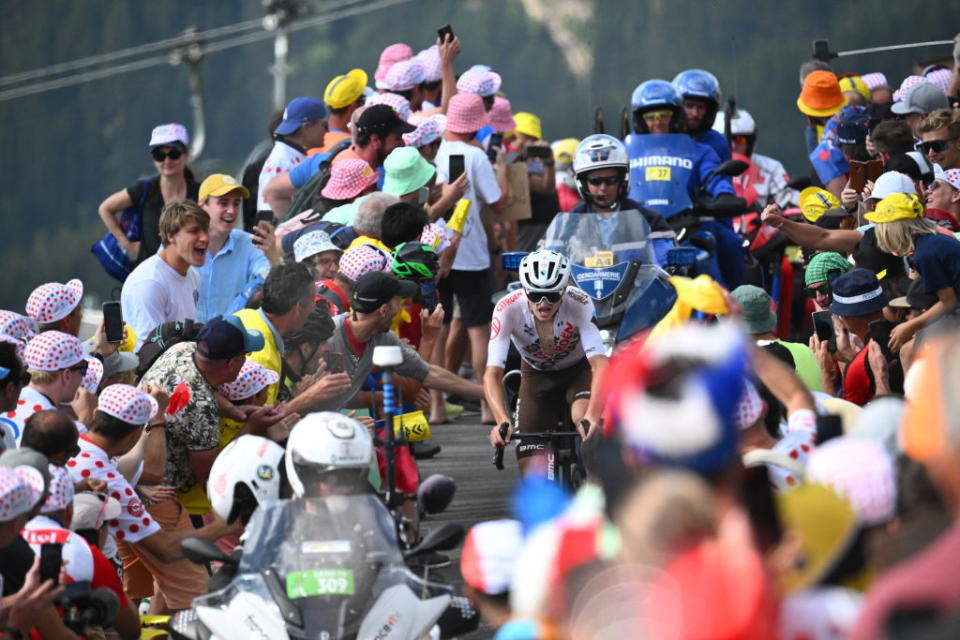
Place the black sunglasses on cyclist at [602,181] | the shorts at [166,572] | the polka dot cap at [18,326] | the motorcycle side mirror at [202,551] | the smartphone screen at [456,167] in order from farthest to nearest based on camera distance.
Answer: the smartphone screen at [456,167]
the black sunglasses on cyclist at [602,181]
the polka dot cap at [18,326]
the shorts at [166,572]
the motorcycle side mirror at [202,551]

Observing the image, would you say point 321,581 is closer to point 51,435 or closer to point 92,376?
point 51,435

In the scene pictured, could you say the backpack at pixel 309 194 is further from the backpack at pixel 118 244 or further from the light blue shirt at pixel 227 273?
the light blue shirt at pixel 227 273

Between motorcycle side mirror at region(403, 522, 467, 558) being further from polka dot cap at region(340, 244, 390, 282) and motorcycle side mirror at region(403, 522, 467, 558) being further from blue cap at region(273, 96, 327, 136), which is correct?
blue cap at region(273, 96, 327, 136)

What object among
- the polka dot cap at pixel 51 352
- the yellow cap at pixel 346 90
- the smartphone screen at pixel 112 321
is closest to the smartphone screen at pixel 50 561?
the polka dot cap at pixel 51 352

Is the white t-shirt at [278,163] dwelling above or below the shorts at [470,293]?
above

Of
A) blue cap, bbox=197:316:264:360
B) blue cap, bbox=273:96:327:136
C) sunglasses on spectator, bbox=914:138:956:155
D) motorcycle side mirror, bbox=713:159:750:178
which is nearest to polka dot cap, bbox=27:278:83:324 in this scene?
blue cap, bbox=197:316:264:360

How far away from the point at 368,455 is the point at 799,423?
172 cm

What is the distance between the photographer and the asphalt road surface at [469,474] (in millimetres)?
11539

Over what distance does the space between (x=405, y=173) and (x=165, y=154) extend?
1615mm

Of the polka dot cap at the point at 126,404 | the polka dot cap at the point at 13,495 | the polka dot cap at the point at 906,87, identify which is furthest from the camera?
the polka dot cap at the point at 906,87

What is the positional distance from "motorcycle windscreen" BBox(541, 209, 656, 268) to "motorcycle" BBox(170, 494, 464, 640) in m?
4.57

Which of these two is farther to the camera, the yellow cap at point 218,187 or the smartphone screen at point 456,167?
the smartphone screen at point 456,167

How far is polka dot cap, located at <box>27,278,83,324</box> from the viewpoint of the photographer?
9664 millimetres

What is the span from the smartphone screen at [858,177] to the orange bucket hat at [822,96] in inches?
101
